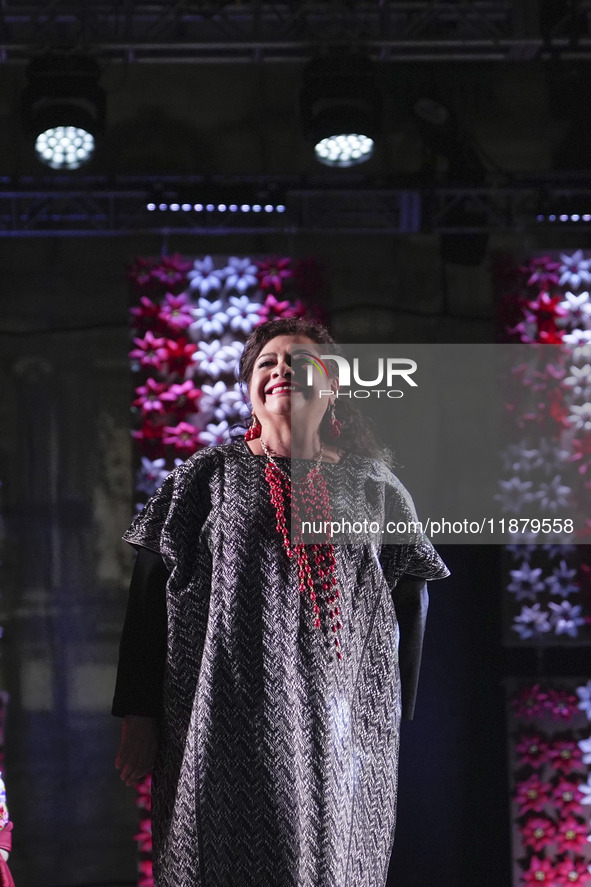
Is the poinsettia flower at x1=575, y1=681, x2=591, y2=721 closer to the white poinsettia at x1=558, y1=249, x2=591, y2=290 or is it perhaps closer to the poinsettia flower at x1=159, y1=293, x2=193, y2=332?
the white poinsettia at x1=558, y1=249, x2=591, y2=290

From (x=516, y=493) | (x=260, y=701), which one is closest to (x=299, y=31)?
(x=516, y=493)

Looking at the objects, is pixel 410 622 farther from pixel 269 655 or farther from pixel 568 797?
pixel 568 797

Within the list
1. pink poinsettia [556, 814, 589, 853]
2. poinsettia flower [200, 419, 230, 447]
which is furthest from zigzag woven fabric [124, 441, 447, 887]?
pink poinsettia [556, 814, 589, 853]

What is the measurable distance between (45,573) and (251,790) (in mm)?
1645

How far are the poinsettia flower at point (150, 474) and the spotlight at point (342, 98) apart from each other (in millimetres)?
1318

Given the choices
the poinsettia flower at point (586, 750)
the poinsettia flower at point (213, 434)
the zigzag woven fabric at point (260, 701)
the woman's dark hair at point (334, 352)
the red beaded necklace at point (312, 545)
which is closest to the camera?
the zigzag woven fabric at point (260, 701)

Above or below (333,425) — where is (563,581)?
below

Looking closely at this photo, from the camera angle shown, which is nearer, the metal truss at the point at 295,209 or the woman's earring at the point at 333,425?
the woman's earring at the point at 333,425

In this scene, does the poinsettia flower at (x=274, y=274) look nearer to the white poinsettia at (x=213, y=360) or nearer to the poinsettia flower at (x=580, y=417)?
the white poinsettia at (x=213, y=360)

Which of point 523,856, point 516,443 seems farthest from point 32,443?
point 523,856

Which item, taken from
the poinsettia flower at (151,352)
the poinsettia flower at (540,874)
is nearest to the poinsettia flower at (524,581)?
the poinsettia flower at (540,874)

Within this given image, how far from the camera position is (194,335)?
3.63m

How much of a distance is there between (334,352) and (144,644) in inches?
37.1

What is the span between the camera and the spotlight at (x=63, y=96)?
3342 millimetres
